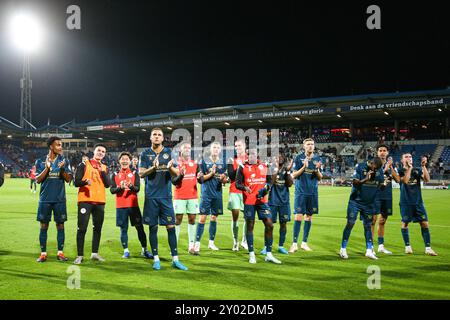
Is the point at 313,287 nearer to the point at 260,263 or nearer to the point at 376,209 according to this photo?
the point at 260,263

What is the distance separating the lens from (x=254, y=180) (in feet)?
24.5

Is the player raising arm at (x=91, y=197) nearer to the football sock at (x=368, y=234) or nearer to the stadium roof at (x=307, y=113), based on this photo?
the football sock at (x=368, y=234)

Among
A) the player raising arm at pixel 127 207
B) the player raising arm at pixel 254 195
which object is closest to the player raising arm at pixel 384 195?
the player raising arm at pixel 254 195

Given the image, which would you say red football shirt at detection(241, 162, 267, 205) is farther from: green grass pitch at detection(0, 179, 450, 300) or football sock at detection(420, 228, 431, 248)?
football sock at detection(420, 228, 431, 248)

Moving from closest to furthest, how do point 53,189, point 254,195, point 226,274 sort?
point 226,274 < point 254,195 < point 53,189

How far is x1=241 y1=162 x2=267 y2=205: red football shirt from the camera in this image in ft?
24.4

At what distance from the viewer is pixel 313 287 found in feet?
18.5

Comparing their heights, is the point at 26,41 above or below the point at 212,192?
above

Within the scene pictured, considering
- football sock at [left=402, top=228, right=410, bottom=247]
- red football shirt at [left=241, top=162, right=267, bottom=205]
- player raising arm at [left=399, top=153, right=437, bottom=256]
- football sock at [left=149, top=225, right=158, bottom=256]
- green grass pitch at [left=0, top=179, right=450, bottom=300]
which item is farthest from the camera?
player raising arm at [left=399, top=153, right=437, bottom=256]

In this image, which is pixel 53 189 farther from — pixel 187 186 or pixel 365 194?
pixel 365 194

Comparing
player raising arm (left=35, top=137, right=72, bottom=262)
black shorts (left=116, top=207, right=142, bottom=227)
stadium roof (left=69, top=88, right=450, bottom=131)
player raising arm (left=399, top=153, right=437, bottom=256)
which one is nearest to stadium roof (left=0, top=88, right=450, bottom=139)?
stadium roof (left=69, top=88, right=450, bottom=131)

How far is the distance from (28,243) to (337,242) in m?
7.28

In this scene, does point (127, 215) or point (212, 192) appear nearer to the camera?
point (127, 215)

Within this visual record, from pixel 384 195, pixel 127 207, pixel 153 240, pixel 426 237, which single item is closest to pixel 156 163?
pixel 153 240
